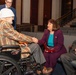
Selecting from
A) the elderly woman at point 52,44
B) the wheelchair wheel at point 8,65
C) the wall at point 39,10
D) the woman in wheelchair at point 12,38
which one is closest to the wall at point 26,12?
the wall at point 39,10

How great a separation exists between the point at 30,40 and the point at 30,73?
0.52 meters

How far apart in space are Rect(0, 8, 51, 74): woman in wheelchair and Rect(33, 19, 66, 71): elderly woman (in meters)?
0.56

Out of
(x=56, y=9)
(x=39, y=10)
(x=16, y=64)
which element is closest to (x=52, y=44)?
(x=16, y=64)

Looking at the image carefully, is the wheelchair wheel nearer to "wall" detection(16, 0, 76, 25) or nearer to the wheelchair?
the wheelchair

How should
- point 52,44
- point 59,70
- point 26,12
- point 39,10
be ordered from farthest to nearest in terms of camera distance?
point 39,10 < point 26,12 < point 59,70 < point 52,44

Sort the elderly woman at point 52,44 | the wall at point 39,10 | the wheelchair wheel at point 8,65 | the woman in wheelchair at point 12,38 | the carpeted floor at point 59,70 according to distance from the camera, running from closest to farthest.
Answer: the wheelchair wheel at point 8,65, the woman in wheelchair at point 12,38, the elderly woman at point 52,44, the carpeted floor at point 59,70, the wall at point 39,10

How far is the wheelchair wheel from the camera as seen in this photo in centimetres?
409

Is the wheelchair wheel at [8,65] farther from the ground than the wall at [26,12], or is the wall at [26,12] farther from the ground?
the wall at [26,12]

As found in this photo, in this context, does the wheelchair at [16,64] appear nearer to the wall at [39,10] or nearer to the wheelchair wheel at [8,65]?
the wheelchair wheel at [8,65]

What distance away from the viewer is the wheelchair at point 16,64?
411 cm

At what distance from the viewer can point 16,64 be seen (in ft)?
13.5

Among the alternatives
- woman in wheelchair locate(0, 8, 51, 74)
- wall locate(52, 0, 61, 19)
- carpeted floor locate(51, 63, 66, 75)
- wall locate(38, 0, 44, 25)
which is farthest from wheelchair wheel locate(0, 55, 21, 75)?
wall locate(52, 0, 61, 19)

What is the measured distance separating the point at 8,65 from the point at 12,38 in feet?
1.38

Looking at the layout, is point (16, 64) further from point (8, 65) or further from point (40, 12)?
point (40, 12)
